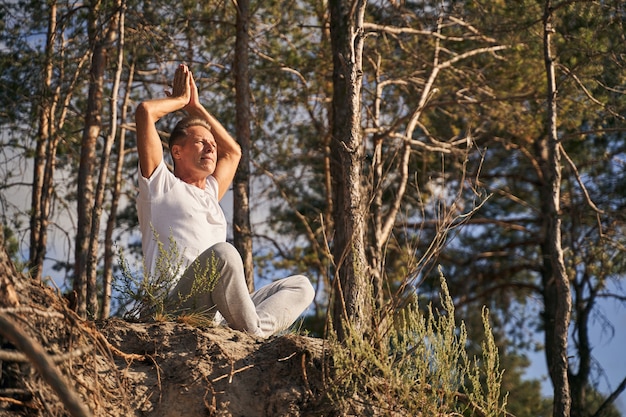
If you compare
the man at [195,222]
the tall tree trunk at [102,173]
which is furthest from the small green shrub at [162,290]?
the tall tree trunk at [102,173]

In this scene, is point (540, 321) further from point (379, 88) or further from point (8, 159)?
point (8, 159)

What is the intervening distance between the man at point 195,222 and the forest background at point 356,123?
967 mm

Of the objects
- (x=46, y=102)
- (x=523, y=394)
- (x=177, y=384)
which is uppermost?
(x=46, y=102)

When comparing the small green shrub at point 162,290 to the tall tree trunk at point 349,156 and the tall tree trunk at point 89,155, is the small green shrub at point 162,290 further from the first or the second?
the tall tree trunk at point 89,155

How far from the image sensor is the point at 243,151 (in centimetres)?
920

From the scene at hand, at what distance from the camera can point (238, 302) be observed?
4.87 m

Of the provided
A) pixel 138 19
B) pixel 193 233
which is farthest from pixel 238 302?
pixel 138 19

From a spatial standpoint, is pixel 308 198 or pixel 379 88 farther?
pixel 308 198

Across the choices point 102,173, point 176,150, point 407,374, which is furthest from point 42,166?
point 407,374

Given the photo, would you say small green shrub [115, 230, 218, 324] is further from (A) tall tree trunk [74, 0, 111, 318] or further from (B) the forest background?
(A) tall tree trunk [74, 0, 111, 318]

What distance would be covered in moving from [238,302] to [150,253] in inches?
29.0

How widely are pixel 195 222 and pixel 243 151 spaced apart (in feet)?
12.9

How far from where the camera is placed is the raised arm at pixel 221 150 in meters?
5.77

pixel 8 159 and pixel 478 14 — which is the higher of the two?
pixel 478 14
